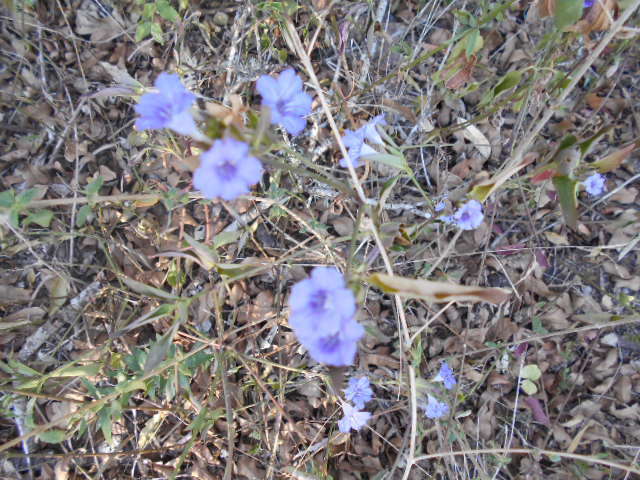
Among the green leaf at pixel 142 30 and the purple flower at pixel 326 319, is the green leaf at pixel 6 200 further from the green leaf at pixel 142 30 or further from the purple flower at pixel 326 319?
the purple flower at pixel 326 319

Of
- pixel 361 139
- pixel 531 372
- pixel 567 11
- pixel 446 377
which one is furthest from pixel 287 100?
pixel 531 372

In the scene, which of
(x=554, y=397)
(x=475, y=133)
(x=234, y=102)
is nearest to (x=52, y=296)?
(x=234, y=102)

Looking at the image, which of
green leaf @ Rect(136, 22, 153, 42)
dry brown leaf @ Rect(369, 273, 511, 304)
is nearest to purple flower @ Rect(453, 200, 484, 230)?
dry brown leaf @ Rect(369, 273, 511, 304)

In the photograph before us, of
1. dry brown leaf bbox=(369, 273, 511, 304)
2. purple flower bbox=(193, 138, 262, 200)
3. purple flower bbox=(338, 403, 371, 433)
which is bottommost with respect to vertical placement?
purple flower bbox=(338, 403, 371, 433)

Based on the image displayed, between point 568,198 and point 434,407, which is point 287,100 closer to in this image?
point 568,198

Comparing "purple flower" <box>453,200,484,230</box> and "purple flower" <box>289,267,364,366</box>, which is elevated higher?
"purple flower" <box>289,267,364,366</box>

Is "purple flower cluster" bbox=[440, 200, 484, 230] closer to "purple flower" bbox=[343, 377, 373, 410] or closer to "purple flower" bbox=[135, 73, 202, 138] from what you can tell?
"purple flower" bbox=[343, 377, 373, 410]

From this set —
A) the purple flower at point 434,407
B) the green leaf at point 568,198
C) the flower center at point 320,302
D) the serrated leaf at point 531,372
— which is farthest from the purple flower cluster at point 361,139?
the serrated leaf at point 531,372
